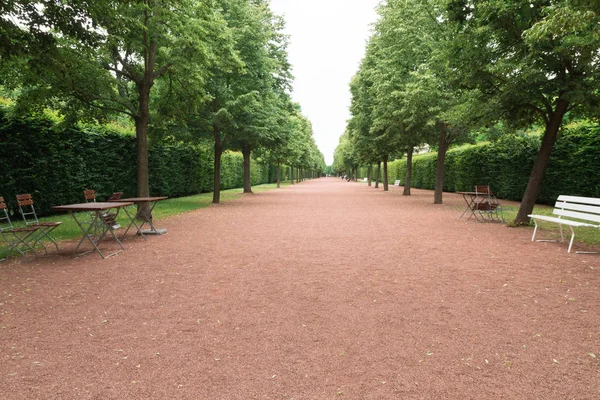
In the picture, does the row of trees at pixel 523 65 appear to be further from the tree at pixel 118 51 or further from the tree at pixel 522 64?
the tree at pixel 118 51

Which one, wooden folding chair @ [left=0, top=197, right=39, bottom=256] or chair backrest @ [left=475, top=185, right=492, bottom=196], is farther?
chair backrest @ [left=475, top=185, right=492, bottom=196]

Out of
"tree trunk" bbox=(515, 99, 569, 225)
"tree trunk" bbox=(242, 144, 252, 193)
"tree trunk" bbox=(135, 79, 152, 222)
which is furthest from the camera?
"tree trunk" bbox=(242, 144, 252, 193)

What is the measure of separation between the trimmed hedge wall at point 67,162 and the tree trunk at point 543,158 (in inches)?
538

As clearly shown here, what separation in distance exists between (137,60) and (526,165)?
17.7 m

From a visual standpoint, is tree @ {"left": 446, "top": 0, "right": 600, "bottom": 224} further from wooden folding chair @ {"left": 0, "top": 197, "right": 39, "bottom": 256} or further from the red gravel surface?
wooden folding chair @ {"left": 0, "top": 197, "right": 39, "bottom": 256}

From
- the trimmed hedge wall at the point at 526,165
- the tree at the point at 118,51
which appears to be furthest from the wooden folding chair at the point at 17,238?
the trimmed hedge wall at the point at 526,165

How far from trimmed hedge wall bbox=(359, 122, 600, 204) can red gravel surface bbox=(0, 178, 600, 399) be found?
32.2 ft

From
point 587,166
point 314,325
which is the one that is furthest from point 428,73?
point 314,325

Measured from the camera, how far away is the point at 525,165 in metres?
18.7

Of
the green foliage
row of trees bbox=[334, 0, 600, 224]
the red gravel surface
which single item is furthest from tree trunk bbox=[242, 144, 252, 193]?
A: the red gravel surface

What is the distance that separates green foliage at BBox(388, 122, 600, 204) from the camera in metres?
14.6

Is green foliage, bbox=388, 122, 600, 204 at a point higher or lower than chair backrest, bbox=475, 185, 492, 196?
higher

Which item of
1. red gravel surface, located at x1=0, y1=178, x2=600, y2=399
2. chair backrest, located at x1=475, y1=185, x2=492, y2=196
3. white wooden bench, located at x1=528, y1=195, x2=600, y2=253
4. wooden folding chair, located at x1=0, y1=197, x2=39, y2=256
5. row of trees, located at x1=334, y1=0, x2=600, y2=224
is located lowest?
red gravel surface, located at x1=0, y1=178, x2=600, y2=399

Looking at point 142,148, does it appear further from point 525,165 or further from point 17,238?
point 525,165
